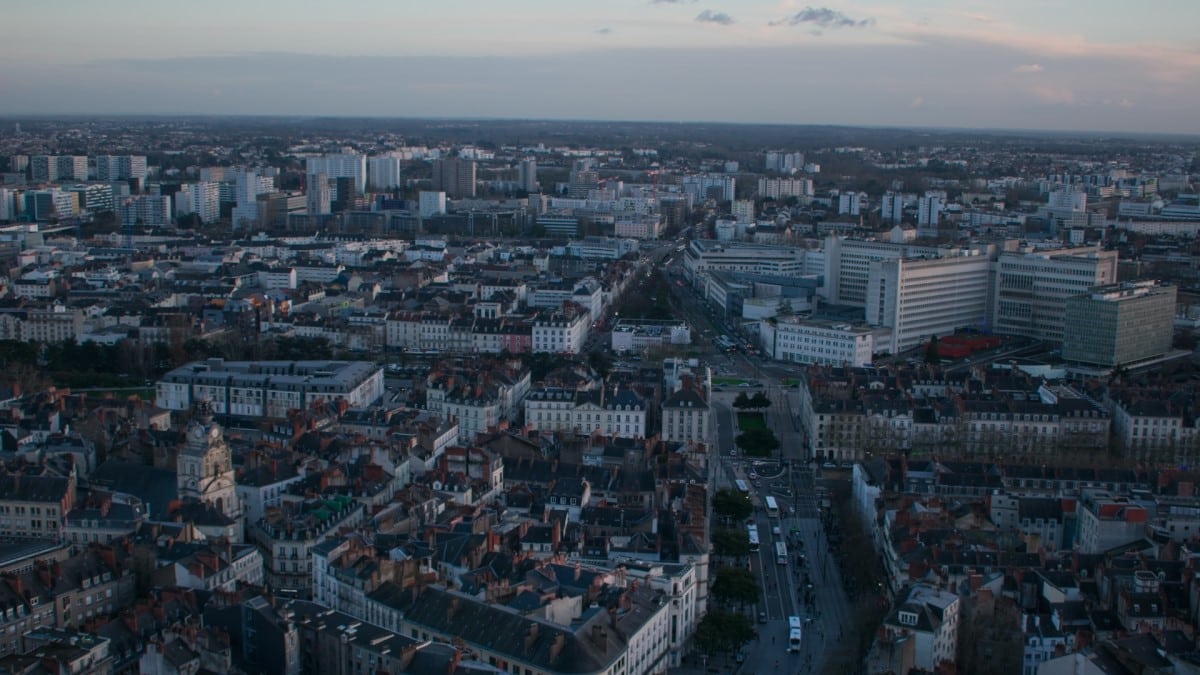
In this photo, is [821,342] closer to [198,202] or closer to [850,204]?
[850,204]

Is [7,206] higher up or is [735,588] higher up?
[7,206]

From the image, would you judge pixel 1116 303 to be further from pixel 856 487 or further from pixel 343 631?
pixel 343 631

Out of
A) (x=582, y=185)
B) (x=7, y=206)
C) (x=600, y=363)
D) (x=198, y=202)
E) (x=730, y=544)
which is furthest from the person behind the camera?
(x=582, y=185)

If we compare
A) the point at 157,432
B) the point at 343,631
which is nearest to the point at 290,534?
the point at 343,631

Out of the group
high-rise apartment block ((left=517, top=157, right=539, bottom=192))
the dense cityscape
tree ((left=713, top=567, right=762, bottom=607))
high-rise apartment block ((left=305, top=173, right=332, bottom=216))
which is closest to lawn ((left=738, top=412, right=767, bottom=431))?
the dense cityscape

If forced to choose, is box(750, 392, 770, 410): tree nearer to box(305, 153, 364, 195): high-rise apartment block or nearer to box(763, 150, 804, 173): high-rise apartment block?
box(305, 153, 364, 195): high-rise apartment block

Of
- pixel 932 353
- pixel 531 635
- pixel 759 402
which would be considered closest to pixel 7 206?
pixel 932 353

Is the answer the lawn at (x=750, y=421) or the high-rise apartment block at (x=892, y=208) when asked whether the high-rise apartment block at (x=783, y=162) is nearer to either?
the high-rise apartment block at (x=892, y=208)
